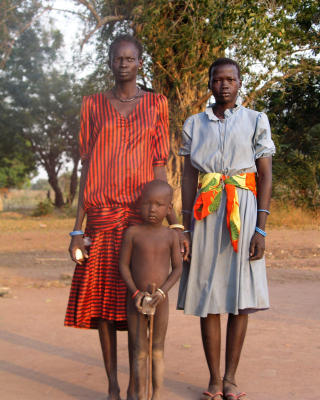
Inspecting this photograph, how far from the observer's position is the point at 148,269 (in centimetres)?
282

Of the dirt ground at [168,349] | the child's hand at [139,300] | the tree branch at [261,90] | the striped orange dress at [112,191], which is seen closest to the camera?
the child's hand at [139,300]

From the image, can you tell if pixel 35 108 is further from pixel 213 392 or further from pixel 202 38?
pixel 213 392

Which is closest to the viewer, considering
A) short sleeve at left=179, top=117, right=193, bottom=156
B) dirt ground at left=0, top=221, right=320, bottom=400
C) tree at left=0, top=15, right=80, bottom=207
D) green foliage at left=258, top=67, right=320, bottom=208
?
short sleeve at left=179, top=117, right=193, bottom=156

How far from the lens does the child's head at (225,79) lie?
3215 millimetres

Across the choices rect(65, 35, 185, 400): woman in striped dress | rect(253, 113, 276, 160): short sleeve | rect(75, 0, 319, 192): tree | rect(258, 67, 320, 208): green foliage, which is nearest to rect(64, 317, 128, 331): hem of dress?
rect(65, 35, 185, 400): woman in striped dress

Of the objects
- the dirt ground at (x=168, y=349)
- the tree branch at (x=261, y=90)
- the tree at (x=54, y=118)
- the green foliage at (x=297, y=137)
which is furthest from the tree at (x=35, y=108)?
the dirt ground at (x=168, y=349)

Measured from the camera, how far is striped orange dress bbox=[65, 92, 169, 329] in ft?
9.74

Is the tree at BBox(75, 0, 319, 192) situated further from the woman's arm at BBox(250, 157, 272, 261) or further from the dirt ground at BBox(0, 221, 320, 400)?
the woman's arm at BBox(250, 157, 272, 261)

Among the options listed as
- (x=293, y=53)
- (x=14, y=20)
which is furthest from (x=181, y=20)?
(x=14, y=20)

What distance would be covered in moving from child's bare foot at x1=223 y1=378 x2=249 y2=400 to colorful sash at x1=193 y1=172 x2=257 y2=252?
30.1 inches

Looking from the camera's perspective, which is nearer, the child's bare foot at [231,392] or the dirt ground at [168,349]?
the child's bare foot at [231,392]

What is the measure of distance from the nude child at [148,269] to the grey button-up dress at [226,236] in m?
0.39

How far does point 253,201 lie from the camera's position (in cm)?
326

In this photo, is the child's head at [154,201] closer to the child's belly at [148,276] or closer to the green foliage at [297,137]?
the child's belly at [148,276]
